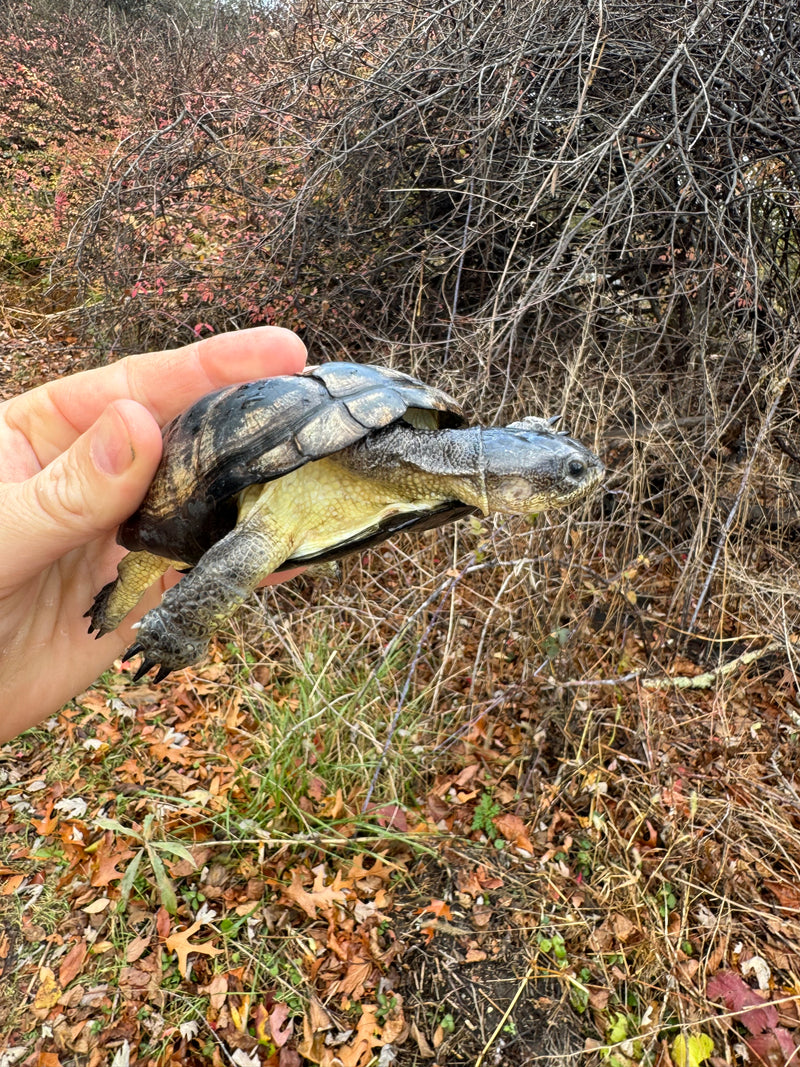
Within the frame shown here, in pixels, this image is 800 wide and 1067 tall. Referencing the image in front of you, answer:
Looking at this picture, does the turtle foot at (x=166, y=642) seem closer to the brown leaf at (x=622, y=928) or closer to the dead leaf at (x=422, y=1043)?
the dead leaf at (x=422, y=1043)

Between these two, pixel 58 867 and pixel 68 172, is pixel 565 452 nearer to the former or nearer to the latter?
pixel 58 867

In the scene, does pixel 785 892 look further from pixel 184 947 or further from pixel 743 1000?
pixel 184 947

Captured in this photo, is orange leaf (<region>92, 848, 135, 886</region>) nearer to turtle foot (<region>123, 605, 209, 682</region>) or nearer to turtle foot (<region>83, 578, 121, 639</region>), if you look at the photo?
turtle foot (<region>83, 578, 121, 639</region>)

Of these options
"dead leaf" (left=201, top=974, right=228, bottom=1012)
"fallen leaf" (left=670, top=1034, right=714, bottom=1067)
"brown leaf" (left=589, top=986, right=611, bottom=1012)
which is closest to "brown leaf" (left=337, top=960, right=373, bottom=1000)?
"dead leaf" (left=201, top=974, right=228, bottom=1012)

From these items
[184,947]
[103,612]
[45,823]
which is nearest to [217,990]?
[184,947]

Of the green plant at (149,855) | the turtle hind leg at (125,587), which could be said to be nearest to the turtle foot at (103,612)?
the turtle hind leg at (125,587)
